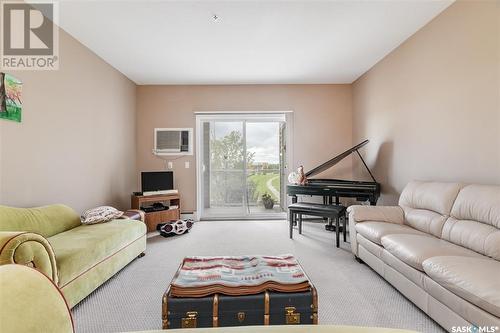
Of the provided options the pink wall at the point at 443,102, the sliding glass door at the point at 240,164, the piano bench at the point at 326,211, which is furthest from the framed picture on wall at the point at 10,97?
the pink wall at the point at 443,102

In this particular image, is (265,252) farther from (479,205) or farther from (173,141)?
(173,141)

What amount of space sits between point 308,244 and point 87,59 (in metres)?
4.07

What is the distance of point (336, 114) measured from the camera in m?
5.32

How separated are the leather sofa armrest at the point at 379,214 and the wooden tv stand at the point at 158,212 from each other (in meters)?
3.13

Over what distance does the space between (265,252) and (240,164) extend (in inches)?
98.6

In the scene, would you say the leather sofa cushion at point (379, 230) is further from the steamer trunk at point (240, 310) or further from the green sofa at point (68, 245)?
the green sofa at point (68, 245)

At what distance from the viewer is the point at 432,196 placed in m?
2.56

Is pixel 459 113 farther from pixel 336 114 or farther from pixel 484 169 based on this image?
pixel 336 114

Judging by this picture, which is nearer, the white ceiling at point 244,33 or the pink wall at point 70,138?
the pink wall at point 70,138

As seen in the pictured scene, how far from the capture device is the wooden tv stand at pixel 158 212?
4.41 meters

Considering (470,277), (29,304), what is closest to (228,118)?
(470,277)

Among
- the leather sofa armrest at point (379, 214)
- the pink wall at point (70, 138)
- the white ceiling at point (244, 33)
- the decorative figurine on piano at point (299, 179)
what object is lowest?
the leather sofa armrest at point (379, 214)

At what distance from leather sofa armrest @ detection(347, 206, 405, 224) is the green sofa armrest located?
2.90 meters

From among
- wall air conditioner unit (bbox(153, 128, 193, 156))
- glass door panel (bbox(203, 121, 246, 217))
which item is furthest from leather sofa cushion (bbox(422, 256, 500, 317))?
wall air conditioner unit (bbox(153, 128, 193, 156))
